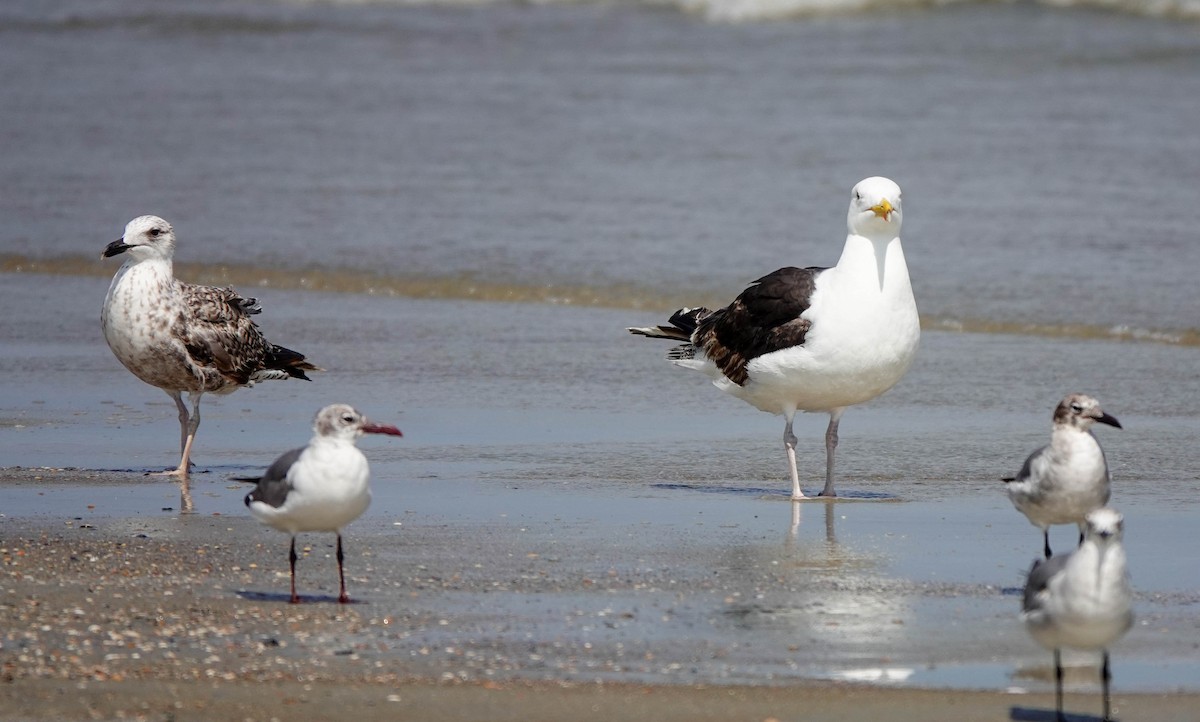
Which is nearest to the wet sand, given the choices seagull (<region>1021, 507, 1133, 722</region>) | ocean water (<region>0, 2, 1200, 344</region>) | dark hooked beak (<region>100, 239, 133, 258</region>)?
seagull (<region>1021, 507, 1133, 722</region>)

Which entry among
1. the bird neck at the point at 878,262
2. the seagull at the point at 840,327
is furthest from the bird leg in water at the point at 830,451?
the bird neck at the point at 878,262

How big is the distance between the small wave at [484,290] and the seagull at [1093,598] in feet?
22.5

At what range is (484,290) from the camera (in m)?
13.4

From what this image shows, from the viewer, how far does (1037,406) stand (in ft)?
31.9

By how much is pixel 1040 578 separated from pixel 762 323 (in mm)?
3180

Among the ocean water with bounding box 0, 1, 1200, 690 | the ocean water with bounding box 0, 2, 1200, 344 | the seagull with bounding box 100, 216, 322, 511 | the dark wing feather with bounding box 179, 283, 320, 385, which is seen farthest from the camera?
the ocean water with bounding box 0, 2, 1200, 344

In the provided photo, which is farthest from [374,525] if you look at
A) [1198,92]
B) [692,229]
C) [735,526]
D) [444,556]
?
[1198,92]

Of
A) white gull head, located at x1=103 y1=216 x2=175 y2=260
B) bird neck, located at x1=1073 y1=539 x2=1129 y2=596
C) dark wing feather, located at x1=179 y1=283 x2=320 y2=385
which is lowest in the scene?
bird neck, located at x1=1073 y1=539 x2=1129 y2=596

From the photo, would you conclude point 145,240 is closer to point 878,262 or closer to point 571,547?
point 571,547

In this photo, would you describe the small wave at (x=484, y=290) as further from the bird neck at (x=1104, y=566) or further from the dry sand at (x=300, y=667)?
the bird neck at (x=1104, y=566)

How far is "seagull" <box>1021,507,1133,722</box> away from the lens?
4.83m

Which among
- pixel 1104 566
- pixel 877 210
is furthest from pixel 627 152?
pixel 1104 566

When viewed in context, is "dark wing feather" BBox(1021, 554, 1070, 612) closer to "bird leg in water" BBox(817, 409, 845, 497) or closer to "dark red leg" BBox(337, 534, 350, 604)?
"dark red leg" BBox(337, 534, 350, 604)

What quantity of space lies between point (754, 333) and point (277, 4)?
2526 cm
